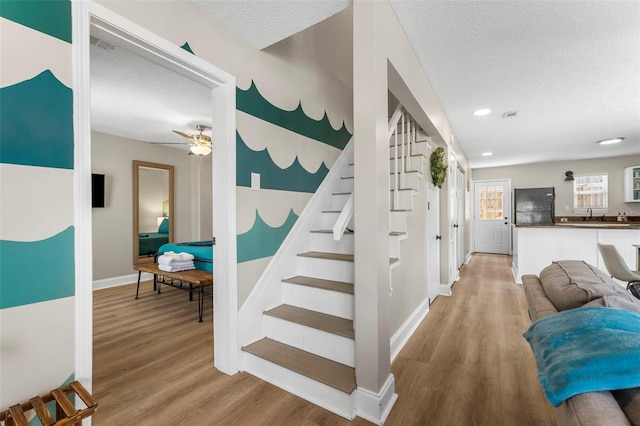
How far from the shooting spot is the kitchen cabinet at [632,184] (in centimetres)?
619

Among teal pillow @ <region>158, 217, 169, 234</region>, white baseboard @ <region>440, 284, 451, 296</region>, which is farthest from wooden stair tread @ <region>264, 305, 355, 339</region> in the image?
teal pillow @ <region>158, 217, 169, 234</region>

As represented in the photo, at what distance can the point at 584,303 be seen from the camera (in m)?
1.13

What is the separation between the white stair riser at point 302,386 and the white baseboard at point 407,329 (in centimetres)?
74

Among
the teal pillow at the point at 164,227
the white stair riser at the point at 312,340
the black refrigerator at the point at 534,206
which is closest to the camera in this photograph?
the white stair riser at the point at 312,340

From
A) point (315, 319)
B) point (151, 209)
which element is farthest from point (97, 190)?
point (315, 319)

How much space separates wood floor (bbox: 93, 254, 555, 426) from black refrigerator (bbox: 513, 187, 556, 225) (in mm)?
4936

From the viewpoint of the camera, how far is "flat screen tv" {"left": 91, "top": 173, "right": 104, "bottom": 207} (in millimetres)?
4238

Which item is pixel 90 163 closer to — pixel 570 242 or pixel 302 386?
pixel 302 386

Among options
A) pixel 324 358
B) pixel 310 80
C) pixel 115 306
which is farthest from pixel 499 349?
pixel 115 306

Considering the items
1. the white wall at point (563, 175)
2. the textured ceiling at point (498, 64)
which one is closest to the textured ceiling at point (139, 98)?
the textured ceiling at point (498, 64)

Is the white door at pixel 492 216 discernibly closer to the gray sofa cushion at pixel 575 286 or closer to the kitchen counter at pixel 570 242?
the kitchen counter at pixel 570 242

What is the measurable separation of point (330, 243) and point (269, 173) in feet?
2.89

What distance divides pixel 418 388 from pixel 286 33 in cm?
260

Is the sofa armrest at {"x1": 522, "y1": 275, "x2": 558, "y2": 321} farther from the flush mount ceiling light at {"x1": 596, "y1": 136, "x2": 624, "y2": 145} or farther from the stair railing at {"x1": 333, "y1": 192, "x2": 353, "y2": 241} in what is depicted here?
the flush mount ceiling light at {"x1": 596, "y1": 136, "x2": 624, "y2": 145}
